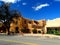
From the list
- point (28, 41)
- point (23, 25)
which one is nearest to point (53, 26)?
point (23, 25)

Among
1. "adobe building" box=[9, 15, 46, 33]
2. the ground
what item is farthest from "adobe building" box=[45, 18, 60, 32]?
the ground

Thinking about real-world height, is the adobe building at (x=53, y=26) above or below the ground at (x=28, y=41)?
above

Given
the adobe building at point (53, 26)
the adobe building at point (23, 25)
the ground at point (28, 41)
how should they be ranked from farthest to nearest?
1. the adobe building at point (23, 25)
2. the adobe building at point (53, 26)
3. the ground at point (28, 41)

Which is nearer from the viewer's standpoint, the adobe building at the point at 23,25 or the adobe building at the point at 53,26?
the adobe building at the point at 53,26

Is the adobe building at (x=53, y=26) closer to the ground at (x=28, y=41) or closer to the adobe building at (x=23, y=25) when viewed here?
the adobe building at (x=23, y=25)

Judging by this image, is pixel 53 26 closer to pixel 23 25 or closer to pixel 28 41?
pixel 23 25

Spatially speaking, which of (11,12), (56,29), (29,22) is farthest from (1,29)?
(56,29)

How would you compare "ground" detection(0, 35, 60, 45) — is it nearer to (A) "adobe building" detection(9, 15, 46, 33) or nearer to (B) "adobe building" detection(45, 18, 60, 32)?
(B) "adobe building" detection(45, 18, 60, 32)

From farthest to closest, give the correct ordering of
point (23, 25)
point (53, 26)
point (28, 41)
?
point (23, 25) < point (53, 26) < point (28, 41)

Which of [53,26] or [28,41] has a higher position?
[53,26]

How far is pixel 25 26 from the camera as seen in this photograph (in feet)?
233

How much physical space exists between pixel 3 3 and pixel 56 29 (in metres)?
18.1

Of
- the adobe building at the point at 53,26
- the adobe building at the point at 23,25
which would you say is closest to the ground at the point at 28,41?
the adobe building at the point at 53,26

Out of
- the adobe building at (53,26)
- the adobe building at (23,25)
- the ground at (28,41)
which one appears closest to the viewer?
the ground at (28,41)
